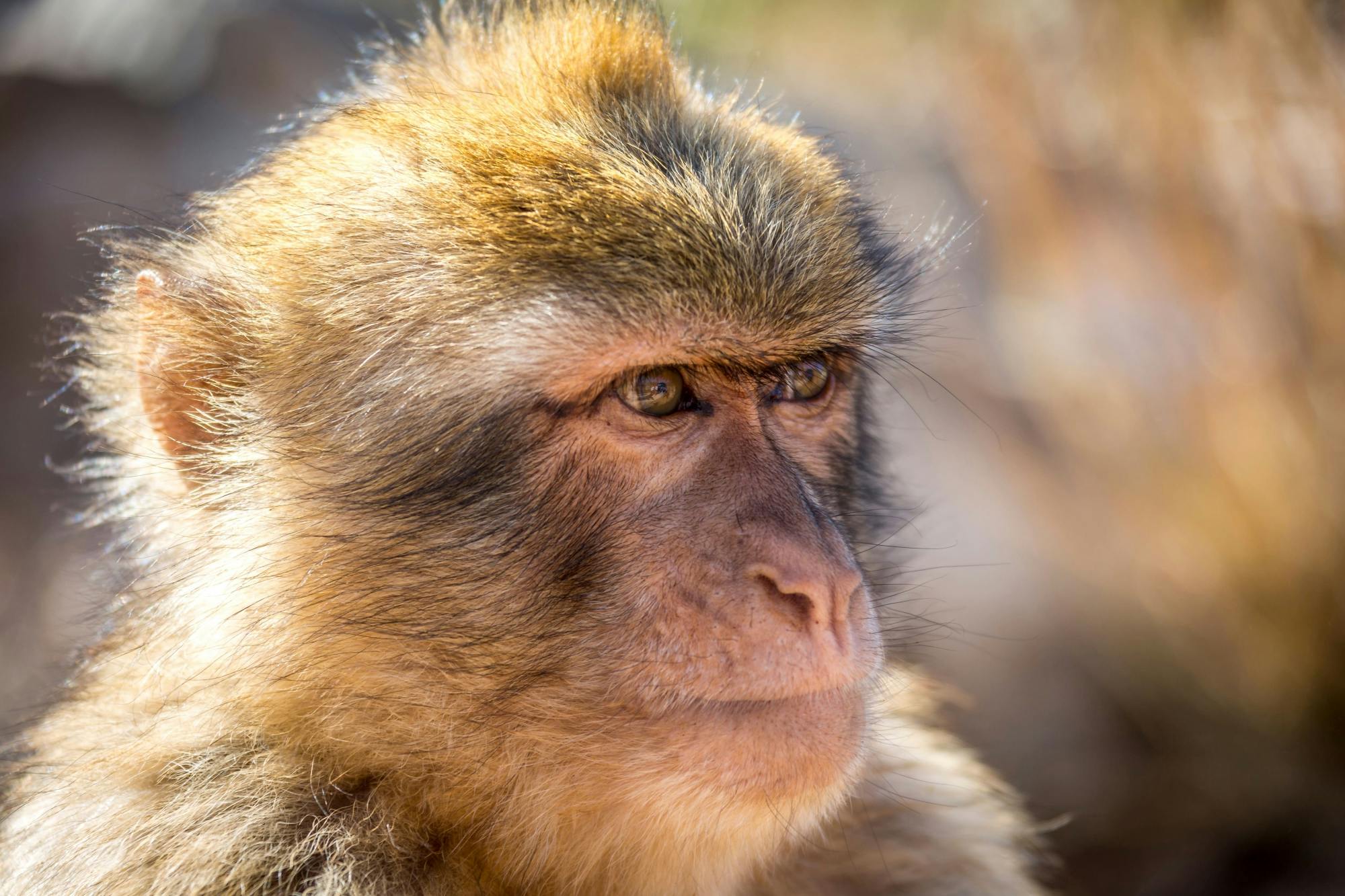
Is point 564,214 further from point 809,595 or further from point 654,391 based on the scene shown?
point 809,595

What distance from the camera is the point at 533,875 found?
1.92m

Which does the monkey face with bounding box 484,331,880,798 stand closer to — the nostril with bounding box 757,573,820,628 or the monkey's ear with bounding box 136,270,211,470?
the nostril with bounding box 757,573,820,628

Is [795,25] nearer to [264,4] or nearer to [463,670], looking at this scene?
[264,4]

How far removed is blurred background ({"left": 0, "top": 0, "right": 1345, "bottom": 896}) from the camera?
12.8 ft

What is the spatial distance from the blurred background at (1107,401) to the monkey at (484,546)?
918 millimetres

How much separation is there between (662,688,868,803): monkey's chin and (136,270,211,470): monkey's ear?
3.29 ft

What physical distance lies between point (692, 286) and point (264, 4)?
19.2 ft

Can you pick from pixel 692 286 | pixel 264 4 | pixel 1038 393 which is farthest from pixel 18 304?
pixel 692 286

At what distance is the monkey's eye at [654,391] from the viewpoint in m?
1.93

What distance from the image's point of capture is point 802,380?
7.39 ft

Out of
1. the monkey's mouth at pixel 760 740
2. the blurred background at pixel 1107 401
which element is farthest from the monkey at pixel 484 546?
the blurred background at pixel 1107 401

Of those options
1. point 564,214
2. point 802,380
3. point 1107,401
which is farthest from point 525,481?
point 1107,401

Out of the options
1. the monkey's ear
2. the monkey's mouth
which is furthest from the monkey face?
the monkey's ear

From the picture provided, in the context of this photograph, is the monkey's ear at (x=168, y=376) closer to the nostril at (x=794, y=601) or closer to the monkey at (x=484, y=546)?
the monkey at (x=484, y=546)
